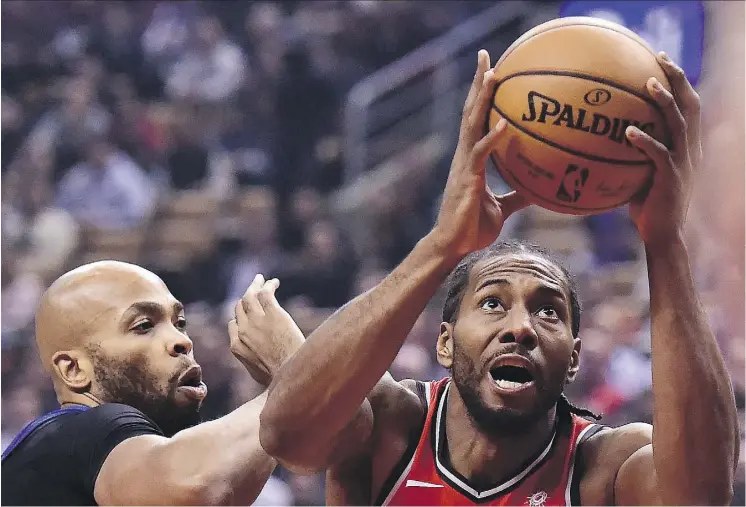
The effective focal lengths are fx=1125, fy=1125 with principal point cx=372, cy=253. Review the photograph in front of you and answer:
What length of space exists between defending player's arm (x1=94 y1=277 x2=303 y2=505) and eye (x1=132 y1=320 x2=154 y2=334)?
1.46ft

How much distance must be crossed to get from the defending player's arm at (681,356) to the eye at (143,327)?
1.78 m

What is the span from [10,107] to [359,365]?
9751mm

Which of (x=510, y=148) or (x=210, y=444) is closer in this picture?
(x=510, y=148)

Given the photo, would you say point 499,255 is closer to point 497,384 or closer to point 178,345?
point 497,384

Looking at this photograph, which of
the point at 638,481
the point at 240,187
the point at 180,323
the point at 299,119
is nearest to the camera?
the point at 638,481

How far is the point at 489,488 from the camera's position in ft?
10.0

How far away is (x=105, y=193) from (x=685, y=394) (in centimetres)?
845

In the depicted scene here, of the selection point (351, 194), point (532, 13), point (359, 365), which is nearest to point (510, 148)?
point (359, 365)

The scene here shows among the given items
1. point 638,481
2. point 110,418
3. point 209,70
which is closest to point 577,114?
point 638,481

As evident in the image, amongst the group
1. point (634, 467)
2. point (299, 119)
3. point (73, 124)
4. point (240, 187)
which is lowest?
point (240, 187)

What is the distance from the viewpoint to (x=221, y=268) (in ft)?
31.4

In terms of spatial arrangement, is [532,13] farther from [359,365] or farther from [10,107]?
[359,365]

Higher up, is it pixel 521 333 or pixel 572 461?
pixel 521 333

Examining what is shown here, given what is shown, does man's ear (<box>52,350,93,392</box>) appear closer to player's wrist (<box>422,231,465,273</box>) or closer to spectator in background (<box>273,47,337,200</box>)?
player's wrist (<box>422,231,465,273</box>)
